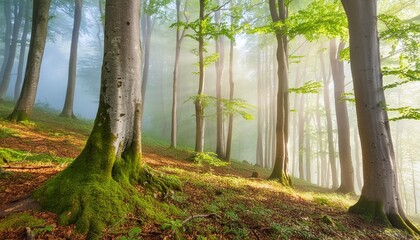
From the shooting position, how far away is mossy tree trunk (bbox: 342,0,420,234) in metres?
6.06

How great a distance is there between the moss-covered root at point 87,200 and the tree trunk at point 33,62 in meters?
8.11

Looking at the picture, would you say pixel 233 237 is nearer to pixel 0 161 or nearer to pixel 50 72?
pixel 0 161

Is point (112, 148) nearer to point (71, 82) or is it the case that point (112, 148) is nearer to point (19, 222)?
point (19, 222)

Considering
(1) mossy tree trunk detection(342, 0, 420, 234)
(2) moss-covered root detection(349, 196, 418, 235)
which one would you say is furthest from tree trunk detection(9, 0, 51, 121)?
(2) moss-covered root detection(349, 196, 418, 235)

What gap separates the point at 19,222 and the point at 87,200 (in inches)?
27.1

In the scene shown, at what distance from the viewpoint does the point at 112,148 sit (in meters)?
3.71

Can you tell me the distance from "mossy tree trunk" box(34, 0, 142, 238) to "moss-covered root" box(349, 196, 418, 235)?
577 centimetres

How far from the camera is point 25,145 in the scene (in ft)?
21.3

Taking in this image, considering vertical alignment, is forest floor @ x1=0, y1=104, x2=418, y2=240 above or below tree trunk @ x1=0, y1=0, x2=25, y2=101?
below

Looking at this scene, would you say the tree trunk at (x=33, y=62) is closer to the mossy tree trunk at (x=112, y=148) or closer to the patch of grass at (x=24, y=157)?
the patch of grass at (x=24, y=157)

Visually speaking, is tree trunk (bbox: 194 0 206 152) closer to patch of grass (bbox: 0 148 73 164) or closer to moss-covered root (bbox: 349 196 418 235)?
patch of grass (bbox: 0 148 73 164)

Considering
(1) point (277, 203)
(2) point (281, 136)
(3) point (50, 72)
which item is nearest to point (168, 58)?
(2) point (281, 136)

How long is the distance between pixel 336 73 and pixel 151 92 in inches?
1471

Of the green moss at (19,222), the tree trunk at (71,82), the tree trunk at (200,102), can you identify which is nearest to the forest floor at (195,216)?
the green moss at (19,222)
